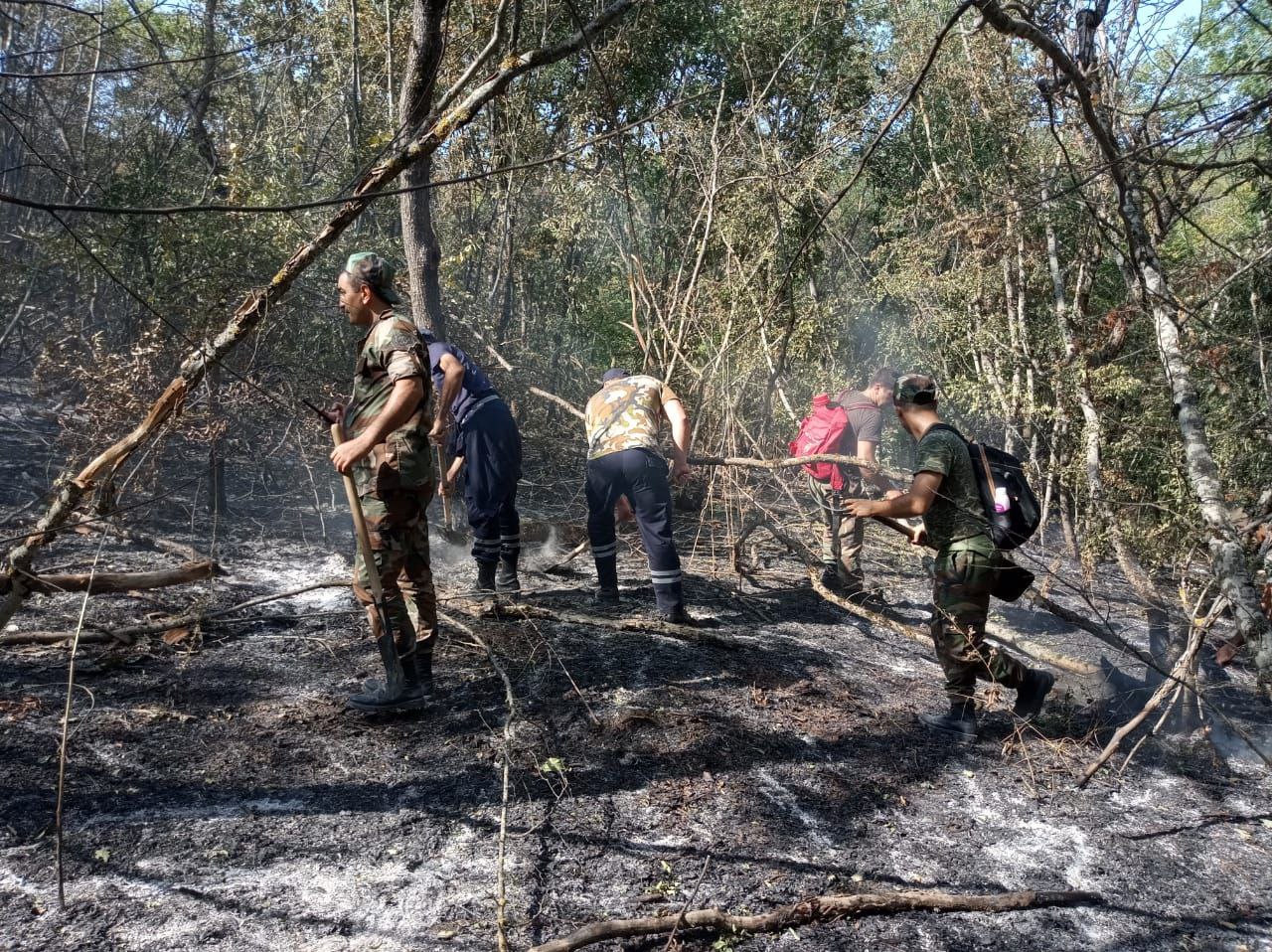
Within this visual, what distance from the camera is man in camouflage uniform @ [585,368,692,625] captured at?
5.32 meters

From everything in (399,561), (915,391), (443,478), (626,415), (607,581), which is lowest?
(607,581)

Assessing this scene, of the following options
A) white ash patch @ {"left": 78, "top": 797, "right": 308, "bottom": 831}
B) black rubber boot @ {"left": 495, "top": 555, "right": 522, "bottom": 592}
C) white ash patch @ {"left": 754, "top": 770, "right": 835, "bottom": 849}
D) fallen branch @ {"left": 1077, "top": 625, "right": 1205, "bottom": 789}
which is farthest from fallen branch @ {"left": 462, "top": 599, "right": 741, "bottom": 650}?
white ash patch @ {"left": 78, "top": 797, "right": 308, "bottom": 831}

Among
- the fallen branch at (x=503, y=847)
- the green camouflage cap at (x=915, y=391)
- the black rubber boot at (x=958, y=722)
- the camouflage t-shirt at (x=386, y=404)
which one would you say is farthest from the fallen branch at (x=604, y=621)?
the green camouflage cap at (x=915, y=391)

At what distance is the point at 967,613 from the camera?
13.9ft

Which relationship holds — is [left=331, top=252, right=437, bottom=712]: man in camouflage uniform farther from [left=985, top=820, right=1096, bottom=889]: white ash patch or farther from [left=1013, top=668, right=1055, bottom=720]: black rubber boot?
[left=1013, top=668, right=1055, bottom=720]: black rubber boot

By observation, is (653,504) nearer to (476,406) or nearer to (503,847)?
(476,406)

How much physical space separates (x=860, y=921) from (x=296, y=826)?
6.05ft

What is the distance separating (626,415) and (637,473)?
40 centimetres

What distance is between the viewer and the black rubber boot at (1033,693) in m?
4.36

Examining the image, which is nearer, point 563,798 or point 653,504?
point 563,798

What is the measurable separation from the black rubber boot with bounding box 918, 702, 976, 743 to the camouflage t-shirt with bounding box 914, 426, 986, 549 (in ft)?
2.63

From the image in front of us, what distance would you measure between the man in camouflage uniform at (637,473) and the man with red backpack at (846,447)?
1.45m

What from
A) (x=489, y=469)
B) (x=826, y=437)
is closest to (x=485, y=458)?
(x=489, y=469)

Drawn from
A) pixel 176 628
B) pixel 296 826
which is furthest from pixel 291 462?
pixel 296 826
